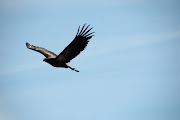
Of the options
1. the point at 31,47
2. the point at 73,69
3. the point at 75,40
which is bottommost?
the point at 73,69

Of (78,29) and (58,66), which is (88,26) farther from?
(58,66)

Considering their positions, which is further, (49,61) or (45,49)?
(45,49)

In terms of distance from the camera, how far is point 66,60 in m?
18.7

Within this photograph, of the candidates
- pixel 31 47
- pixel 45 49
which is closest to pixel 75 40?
pixel 45 49

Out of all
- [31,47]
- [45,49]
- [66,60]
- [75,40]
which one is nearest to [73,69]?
[66,60]

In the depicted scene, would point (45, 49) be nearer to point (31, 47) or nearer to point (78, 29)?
point (31, 47)

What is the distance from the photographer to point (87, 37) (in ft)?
59.5

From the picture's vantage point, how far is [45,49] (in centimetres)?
2208

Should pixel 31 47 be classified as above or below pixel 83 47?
above

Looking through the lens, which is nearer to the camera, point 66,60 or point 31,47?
point 66,60

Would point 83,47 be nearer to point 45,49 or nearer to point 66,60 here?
point 66,60

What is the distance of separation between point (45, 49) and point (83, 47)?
4.86m

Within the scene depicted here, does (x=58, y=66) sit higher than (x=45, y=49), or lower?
lower

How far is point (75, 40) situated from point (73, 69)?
6.73 feet
